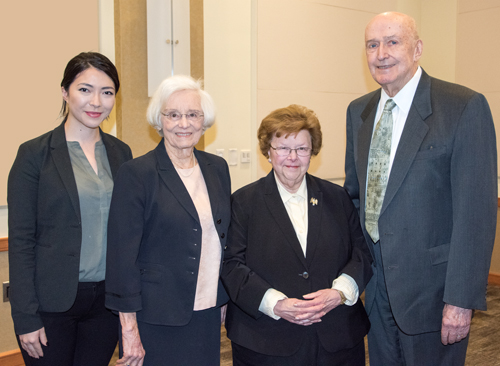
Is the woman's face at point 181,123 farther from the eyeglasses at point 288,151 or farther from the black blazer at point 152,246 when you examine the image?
the eyeglasses at point 288,151

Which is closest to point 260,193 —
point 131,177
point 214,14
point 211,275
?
point 211,275

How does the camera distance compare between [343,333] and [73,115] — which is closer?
[343,333]

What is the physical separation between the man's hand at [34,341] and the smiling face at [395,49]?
72.2 inches

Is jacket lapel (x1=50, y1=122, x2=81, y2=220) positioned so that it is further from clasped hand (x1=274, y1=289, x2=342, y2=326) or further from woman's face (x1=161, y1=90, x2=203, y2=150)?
clasped hand (x1=274, y1=289, x2=342, y2=326)

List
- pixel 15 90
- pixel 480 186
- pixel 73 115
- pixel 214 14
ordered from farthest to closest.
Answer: pixel 214 14, pixel 15 90, pixel 73 115, pixel 480 186

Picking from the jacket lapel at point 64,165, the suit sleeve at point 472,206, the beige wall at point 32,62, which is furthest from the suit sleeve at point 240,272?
the beige wall at point 32,62

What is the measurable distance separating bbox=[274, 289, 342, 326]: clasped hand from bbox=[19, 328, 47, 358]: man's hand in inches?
38.5

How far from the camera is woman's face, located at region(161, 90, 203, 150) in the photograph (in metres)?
2.03

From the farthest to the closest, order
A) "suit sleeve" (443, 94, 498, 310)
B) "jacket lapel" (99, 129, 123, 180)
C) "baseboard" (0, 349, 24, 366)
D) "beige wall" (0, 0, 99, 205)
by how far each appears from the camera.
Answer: "baseboard" (0, 349, 24, 366), "beige wall" (0, 0, 99, 205), "jacket lapel" (99, 129, 123, 180), "suit sleeve" (443, 94, 498, 310)

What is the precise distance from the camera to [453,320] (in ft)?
6.18

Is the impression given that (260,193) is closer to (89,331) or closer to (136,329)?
(136,329)

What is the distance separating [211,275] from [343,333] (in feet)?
2.04

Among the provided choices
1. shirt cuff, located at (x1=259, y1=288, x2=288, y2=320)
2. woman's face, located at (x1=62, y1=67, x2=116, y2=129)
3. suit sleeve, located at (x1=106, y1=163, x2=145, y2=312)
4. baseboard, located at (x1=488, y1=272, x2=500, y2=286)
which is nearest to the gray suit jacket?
shirt cuff, located at (x1=259, y1=288, x2=288, y2=320)

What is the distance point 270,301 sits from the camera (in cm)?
191
